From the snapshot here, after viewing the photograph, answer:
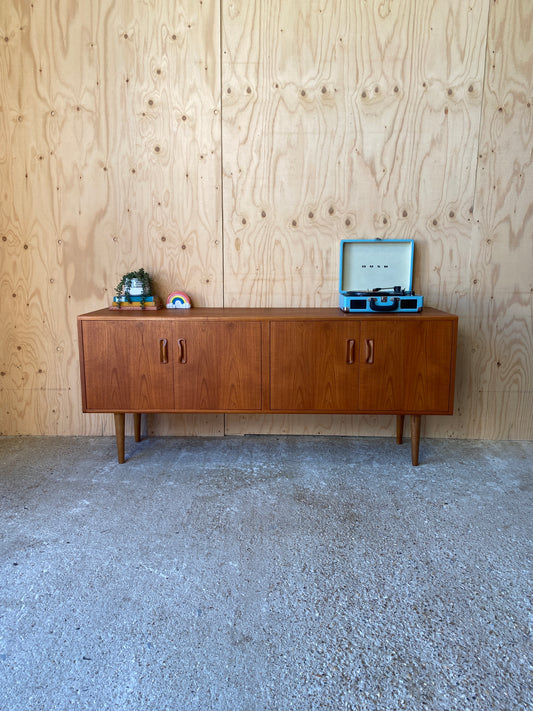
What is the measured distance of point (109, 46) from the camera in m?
2.77

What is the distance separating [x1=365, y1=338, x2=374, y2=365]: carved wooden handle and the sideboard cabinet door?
53cm

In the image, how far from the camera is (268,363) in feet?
8.34

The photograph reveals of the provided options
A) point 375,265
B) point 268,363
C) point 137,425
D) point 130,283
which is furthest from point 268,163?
point 137,425

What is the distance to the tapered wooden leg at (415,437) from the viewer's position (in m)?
2.62

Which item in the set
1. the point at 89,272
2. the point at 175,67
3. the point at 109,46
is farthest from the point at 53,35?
the point at 89,272

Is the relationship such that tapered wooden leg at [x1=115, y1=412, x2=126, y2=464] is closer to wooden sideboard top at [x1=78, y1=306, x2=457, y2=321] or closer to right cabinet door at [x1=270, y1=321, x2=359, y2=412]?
wooden sideboard top at [x1=78, y1=306, x2=457, y2=321]

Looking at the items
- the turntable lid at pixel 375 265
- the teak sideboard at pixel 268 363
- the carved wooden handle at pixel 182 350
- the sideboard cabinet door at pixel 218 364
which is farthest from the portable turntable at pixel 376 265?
the carved wooden handle at pixel 182 350

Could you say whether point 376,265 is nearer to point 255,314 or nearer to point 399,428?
point 255,314

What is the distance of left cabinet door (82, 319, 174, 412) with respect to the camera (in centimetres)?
253

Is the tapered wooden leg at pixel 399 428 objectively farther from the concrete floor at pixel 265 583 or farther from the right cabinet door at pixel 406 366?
the right cabinet door at pixel 406 366

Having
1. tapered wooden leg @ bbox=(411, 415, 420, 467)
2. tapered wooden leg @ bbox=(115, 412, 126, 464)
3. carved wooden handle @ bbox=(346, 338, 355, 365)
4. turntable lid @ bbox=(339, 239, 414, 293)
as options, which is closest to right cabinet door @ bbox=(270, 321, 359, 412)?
carved wooden handle @ bbox=(346, 338, 355, 365)

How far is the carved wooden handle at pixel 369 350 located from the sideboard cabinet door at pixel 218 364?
0.53 metres

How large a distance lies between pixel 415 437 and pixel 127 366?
152cm

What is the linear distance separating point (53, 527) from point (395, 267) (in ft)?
7.05
